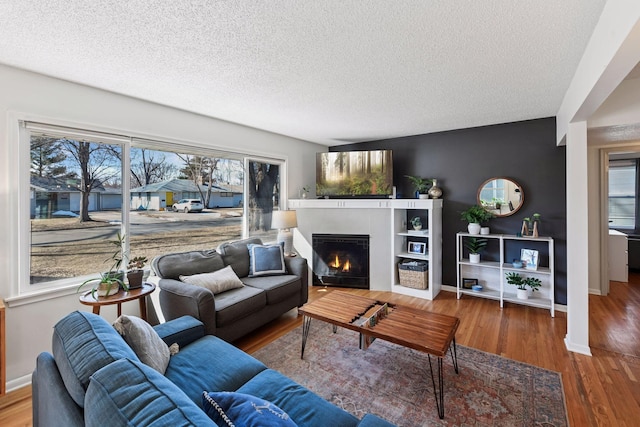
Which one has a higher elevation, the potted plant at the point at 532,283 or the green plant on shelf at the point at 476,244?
the green plant on shelf at the point at 476,244

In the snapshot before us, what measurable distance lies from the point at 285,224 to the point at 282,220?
0.24 ft

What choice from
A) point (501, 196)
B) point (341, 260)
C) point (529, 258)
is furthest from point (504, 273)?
point (341, 260)

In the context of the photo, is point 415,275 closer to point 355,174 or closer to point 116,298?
point 355,174

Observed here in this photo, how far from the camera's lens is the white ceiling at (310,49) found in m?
1.54

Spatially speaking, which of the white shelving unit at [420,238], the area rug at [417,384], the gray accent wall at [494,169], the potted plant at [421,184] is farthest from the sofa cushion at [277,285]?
the gray accent wall at [494,169]

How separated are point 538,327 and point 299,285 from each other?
267 cm

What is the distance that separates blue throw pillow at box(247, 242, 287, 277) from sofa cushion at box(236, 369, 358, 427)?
1.84 meters

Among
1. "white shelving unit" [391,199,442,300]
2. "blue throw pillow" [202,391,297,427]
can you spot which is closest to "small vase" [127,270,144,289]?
"blue throw pillow" [202,391,297,427]

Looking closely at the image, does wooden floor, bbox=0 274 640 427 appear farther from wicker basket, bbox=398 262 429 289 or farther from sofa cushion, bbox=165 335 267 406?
sofa cushion, bbox=165 335 267 406

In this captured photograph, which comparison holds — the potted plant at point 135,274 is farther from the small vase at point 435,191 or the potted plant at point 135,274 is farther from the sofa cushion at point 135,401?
the small vase at point 435,191

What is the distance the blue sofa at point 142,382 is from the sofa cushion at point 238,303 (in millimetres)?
417

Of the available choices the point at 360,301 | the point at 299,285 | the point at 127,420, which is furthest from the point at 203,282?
the point at 127,420

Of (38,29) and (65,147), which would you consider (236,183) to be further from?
(38,29)

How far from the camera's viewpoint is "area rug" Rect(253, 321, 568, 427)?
6.03 ft
